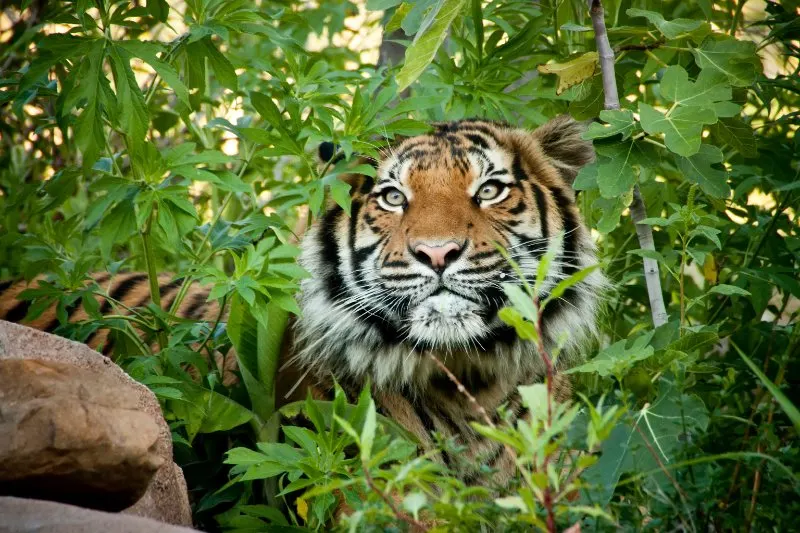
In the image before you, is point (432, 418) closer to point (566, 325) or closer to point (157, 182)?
point (566, 325)

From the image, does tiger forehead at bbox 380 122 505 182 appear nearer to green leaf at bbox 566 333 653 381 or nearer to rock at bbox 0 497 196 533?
green leaf at bbox 566 333 653 381

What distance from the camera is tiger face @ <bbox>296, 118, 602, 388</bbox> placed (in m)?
2.68

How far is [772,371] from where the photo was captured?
3010 mm

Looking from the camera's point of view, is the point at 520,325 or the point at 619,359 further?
the point at 619,359

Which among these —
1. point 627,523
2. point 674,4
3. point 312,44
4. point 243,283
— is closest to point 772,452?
point 627,523

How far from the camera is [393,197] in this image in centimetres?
296

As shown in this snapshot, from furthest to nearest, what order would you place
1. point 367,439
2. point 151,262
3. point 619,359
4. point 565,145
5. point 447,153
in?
point 565,145 < point 447,153 < point 151,262 < point 619,359 < point 367,439

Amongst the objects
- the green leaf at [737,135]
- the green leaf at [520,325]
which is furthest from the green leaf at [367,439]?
the green leaf at [737,135]

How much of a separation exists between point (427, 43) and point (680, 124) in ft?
2.21

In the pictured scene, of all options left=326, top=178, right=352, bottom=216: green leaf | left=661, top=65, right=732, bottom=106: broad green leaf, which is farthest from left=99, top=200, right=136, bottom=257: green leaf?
left=661, top=65, right=732, bottom=106: broad green leaf

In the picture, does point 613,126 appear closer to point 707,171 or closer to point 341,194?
point 707,171

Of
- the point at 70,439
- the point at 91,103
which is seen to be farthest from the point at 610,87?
the point at 70,439

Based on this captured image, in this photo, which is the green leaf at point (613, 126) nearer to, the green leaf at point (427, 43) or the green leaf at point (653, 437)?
the green leaf at point (427, 43)

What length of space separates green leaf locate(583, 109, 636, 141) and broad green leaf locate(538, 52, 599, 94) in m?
0.26
